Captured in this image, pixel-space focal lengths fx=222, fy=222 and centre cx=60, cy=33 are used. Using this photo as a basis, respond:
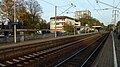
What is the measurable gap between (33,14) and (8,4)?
1969 centimetres

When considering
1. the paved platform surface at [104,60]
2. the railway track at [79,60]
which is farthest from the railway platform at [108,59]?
the railway track at [79,60]

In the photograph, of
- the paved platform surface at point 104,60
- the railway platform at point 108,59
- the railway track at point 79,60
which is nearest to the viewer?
the railway platform at point 108,59

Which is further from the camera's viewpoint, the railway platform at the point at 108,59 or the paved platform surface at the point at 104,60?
the paved platform surface at the point at 104,60

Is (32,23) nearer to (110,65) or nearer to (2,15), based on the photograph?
(2,15)

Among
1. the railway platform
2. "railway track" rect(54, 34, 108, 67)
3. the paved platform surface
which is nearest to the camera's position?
the railway platform

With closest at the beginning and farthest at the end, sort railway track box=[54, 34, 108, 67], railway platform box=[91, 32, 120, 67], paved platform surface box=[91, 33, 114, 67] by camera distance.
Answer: railway platform box=[91, 32, 120, 67] < railway track box=[54, 34, 108, 67] < paved platform surface box=[91, 33, 114, 67]

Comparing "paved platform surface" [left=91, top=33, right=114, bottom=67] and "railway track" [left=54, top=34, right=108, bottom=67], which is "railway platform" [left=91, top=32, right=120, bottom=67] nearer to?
"paved platform surface" [left=91, top=33, right=114, bottom=67]

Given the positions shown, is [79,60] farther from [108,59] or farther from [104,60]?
[108,59]

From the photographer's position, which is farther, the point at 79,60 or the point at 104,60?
the point at 79,60

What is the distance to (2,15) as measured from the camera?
53.5 meters

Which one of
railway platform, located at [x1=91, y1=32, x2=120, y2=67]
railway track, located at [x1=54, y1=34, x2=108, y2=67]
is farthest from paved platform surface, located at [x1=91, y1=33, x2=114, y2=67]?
railway track, located at [x1=54, y1=34, x2=108, y2=67]

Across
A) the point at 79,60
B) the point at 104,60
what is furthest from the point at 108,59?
the point at 79,60

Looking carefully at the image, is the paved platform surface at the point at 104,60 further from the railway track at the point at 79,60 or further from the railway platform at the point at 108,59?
the railway track at the point at 79,60

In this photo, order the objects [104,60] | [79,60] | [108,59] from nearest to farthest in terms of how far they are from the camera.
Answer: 1. [104,60]
2. [79,60]
3. [108,59]
